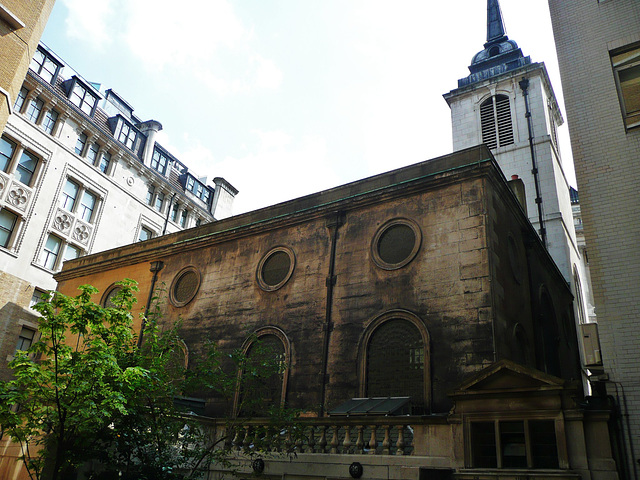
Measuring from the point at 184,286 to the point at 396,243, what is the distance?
34.1 ft

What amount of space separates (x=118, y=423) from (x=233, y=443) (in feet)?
10.9

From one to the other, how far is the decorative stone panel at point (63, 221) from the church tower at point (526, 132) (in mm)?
25287

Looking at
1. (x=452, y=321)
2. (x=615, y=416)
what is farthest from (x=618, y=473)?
(x=452, y=321)

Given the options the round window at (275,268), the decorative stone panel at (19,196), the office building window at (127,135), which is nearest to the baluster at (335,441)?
the round window at (275,268)

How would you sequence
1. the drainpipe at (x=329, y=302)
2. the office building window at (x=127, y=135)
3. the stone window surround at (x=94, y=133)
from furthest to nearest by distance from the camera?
the office building window at (x=127, y=135), the stone window surround at (x=94, y=133), the drainpipe at (x=329, y=302)

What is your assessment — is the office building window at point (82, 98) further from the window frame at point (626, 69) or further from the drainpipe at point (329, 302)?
the window frame at point (626, 69)

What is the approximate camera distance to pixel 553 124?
34.7m

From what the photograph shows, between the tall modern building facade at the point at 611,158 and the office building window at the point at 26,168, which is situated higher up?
the office building window at the point at 26,168

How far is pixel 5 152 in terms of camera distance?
30.9 m

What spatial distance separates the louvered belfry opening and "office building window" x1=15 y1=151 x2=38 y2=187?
25396 mm

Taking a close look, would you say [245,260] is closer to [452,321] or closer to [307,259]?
[307,259]

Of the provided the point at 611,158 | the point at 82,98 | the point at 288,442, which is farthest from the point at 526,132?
the point at 82,98

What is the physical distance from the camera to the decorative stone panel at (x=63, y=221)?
33.4 meters

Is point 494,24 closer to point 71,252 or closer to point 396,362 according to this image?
point 396,362
